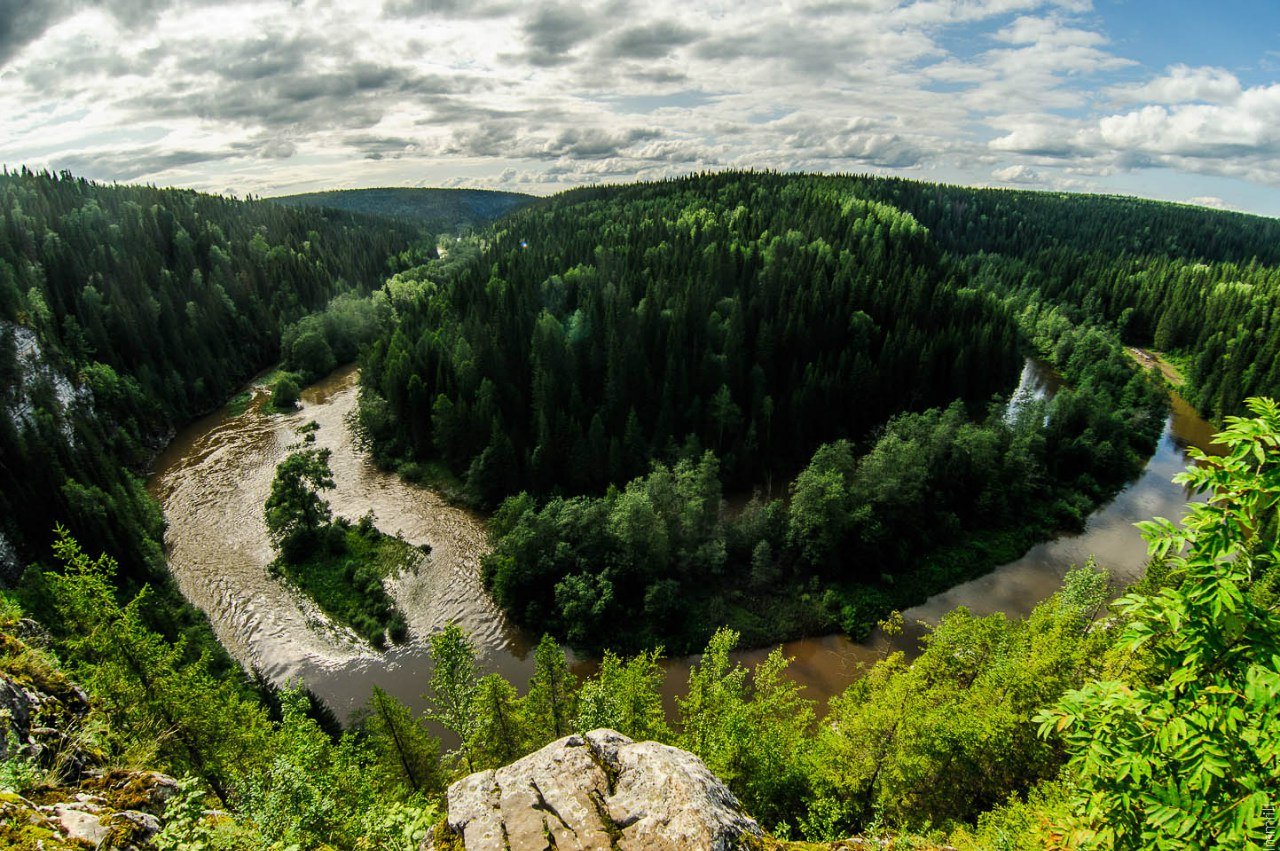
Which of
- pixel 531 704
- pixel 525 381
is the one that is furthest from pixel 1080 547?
pixel 525 381

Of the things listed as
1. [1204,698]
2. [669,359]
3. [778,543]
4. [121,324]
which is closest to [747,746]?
[1204,698]

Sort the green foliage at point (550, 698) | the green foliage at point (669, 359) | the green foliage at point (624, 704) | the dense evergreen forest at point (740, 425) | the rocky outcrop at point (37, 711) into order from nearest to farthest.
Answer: the rocky outcrop at point (37, 711) → the green foliage at point (624, 704) → the green foliage at point (550, 698) → the dense evergreen forest at point (740, 425) → the green foliage at point (669, 359)

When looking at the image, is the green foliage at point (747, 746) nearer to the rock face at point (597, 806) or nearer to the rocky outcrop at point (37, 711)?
the rock face at point (597, 806)

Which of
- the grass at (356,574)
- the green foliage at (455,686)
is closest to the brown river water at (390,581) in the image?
the grass at (356,574)

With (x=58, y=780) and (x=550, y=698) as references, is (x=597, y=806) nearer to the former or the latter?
(x=58, y=780)

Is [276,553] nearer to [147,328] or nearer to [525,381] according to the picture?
[525,381]

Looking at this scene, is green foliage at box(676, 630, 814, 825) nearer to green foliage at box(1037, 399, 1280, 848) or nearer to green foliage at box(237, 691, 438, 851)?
green foliage at box(237, 691, 438, 851)
